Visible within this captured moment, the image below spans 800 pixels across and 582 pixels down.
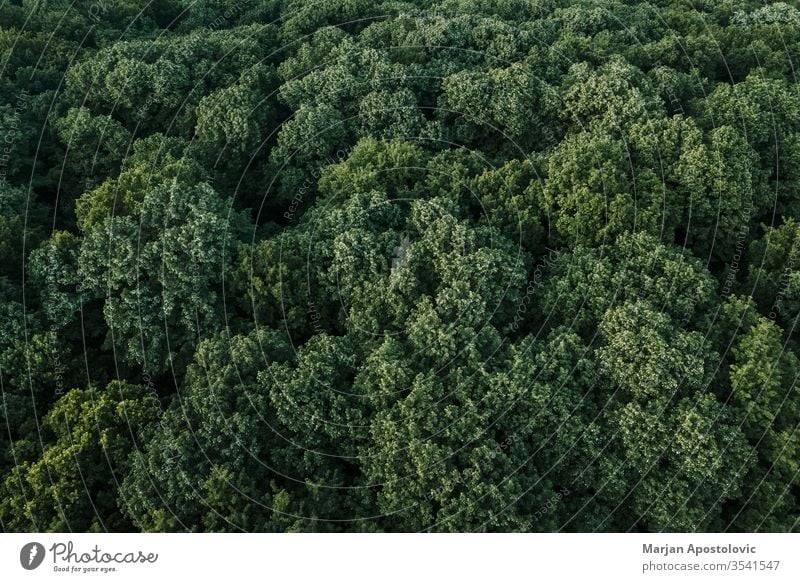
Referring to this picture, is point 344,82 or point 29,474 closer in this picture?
point 29,474

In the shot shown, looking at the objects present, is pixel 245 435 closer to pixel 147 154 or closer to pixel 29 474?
pixel 29 474

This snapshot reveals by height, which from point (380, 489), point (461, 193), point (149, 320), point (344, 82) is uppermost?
point (344, 82)

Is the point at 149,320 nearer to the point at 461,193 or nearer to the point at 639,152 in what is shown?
the point at 461,193

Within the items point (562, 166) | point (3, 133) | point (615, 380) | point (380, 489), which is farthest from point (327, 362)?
point (3, 133)
